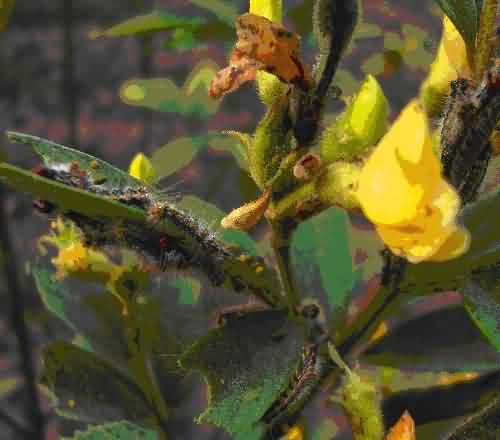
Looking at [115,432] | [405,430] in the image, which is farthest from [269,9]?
[115,432]

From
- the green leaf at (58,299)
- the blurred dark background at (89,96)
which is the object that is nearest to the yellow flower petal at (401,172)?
the green leaf at (58,299)

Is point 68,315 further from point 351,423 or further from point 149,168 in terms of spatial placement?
point 351,423

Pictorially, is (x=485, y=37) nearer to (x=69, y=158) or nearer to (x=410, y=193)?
(x=410, y=193)

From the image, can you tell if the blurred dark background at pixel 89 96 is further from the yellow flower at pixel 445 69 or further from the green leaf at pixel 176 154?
the yellow flower at pixel 445 69

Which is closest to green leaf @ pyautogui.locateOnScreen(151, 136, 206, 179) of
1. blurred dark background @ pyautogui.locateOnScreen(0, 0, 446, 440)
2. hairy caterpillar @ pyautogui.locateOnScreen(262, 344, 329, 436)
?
hairy caterpillar @ pyautogui.locateOnScreen(262, 344, 329, 436)

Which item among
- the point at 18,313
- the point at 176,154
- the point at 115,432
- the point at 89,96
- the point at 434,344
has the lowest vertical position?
the point at 89,96

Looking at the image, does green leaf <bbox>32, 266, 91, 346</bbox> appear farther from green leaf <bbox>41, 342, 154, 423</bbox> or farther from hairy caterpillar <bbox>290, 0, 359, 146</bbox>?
hairy caterpillar <bbox>290, 0, 359, 146</bbox>

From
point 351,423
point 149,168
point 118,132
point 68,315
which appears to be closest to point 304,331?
point 351,423
